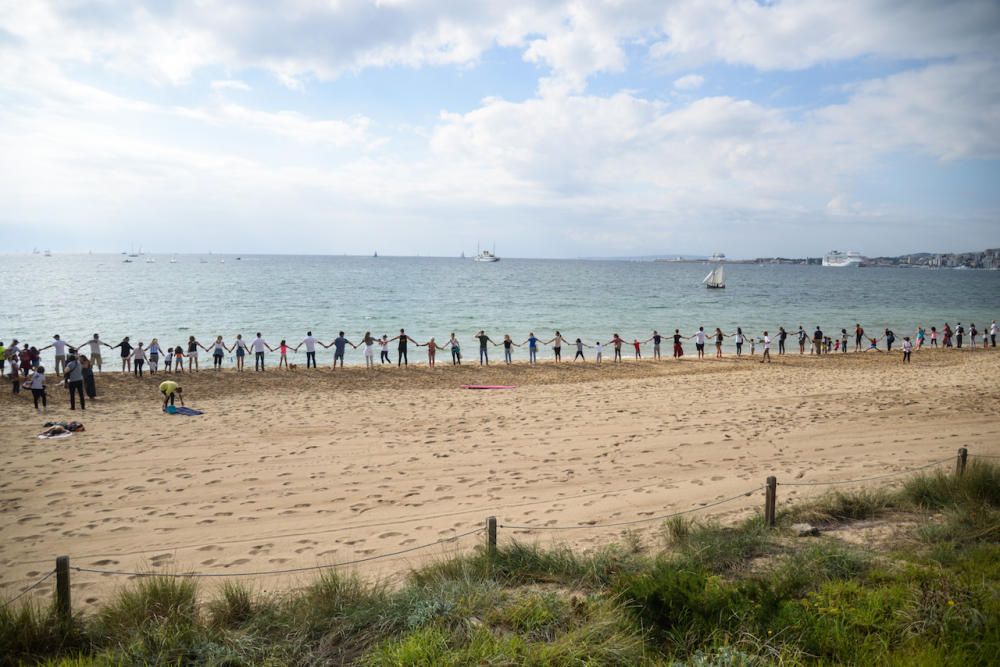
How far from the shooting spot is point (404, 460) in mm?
10742

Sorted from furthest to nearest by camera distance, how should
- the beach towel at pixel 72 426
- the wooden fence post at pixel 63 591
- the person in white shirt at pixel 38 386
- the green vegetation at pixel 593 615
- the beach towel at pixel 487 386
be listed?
1. the beach towel at pixel 487 386
2. the person in white shirt at pixel 38 386
3. the beach towel at pixel 72 426
4. the wooden fence post at pixel 63 591
5. the green vegetation at pixel 593 615

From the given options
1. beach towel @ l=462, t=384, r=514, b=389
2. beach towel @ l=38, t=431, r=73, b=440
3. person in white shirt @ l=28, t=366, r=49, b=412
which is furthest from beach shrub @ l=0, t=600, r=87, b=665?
beach towel @ l=462, t=384, r=514, b=389

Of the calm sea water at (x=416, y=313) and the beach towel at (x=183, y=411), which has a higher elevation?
the calm sea water at (x=416, y=313)

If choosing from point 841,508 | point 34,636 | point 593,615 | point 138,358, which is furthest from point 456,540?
point 138,358

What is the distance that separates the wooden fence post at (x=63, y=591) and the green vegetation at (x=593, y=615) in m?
0.11

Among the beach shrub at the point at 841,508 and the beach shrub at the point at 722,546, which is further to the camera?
the beach shrub at the point at 841,508

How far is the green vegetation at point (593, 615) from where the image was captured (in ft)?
13.4

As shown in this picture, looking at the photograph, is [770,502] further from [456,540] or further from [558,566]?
[456,540]

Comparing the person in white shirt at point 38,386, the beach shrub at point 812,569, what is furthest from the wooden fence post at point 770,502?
the person in white shirt at point 38,386

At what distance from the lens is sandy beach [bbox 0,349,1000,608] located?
7453 mm

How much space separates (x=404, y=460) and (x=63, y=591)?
6235mm

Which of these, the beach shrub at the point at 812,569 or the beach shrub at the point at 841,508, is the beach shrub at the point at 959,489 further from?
the beach shrub at the point at 812,569

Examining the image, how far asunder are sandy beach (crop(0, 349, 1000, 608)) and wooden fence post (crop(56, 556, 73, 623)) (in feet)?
4.82

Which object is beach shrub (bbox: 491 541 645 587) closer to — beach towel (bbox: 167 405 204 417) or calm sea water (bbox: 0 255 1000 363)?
beach towel (bbox: 167 405 204 417)
